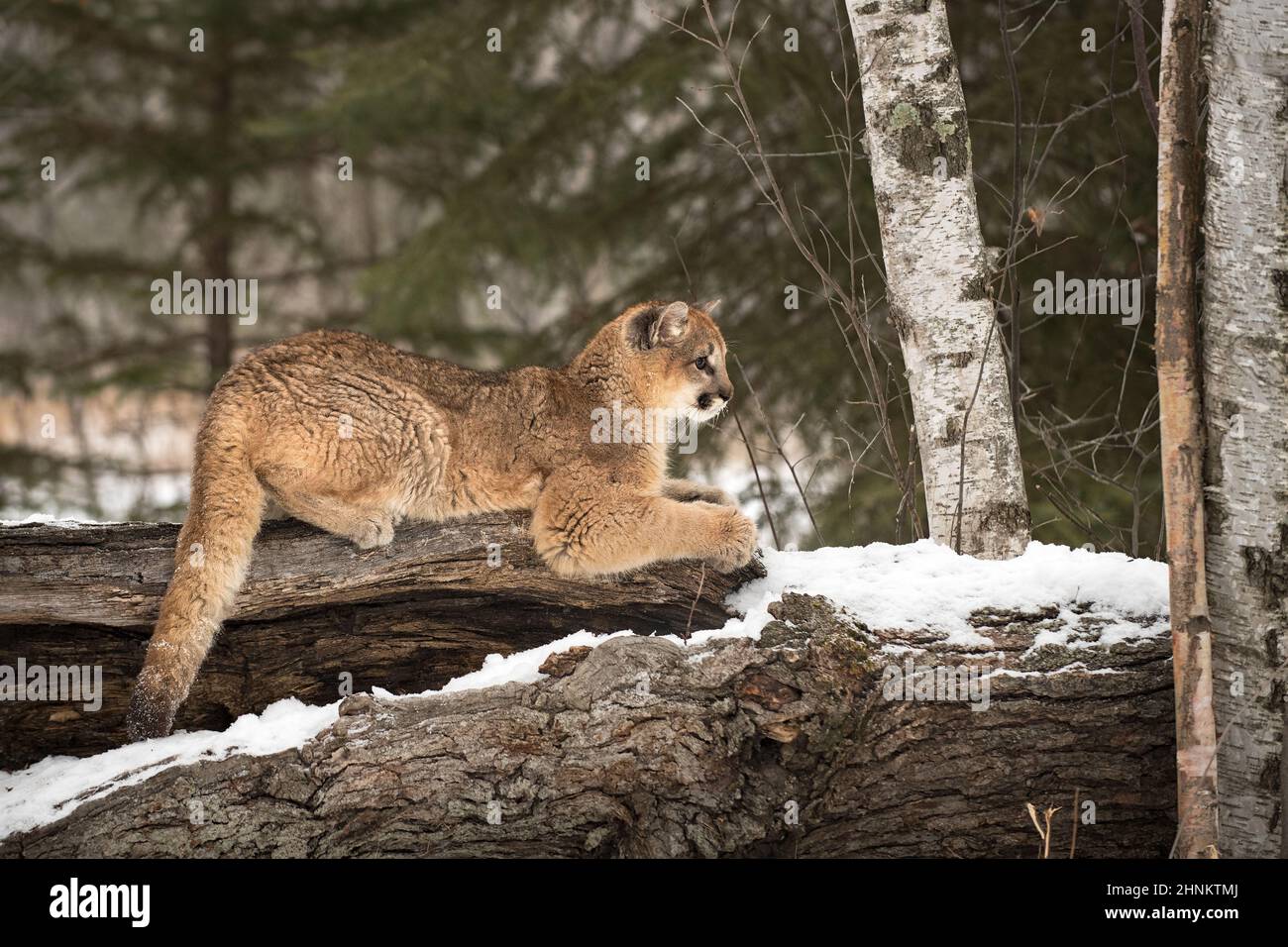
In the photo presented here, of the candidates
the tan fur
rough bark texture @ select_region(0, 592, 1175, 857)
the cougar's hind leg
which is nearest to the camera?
rough bark texture @ select_region(0, 592, 1175, 857)

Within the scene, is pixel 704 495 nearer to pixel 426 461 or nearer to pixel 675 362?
pixel 675 362

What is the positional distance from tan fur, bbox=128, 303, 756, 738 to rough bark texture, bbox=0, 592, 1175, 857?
34.2 inches

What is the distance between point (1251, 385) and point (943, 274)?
1.70m

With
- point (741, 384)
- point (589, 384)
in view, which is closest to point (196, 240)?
point (741, 384)

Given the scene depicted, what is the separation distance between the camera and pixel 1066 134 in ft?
30.2

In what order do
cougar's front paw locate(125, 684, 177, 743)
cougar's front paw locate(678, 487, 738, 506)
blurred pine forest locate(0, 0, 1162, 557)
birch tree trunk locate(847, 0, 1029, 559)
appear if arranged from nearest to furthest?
cougar's front paw locate(125, 684, 177, 743), birch tree trunk locate(847, 0, 1029, 559), cougar's front paw locate(678, 487, 738, 506), blurred pine forest locate(0, 0, 1162, 557)

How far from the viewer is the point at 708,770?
4.58 meters

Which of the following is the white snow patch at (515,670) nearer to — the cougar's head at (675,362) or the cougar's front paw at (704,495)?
the cougar's front paw at (704,495)

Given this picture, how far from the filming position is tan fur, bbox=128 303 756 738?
5484 millimetres

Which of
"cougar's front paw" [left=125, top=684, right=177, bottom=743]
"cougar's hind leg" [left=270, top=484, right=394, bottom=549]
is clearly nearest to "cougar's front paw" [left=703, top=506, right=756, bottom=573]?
"cougar's hind leg" [left=270, top=484, right=394, bottom=549]

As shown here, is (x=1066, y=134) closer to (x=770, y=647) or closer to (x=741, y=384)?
(x=741, y=384)

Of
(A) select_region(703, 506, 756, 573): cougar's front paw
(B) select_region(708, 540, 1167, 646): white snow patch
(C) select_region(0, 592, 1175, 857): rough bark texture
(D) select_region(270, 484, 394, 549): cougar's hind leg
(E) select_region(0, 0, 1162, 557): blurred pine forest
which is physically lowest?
(C) select_region(0, 592, 1175, 857): rough bark texture

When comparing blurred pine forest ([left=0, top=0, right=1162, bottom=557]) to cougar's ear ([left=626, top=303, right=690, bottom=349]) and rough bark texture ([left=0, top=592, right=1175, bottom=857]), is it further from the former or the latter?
rough bark texture ([left=0, top=592, right=1175, bottom=857])

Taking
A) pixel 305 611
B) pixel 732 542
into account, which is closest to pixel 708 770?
pixel 732 542
